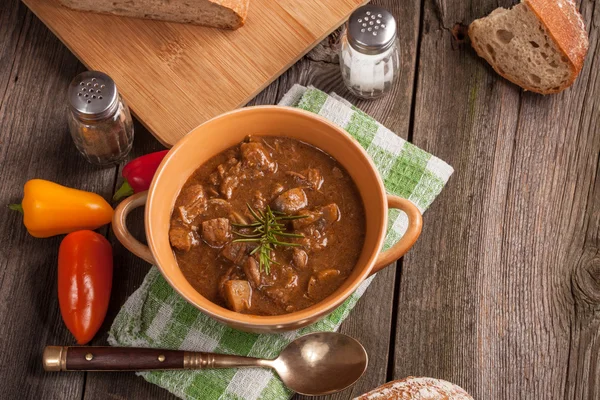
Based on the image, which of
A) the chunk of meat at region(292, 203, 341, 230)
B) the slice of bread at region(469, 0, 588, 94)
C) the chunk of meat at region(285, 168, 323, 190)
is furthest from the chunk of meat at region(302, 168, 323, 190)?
the slice of bread at region(469, 0, 588, 94)

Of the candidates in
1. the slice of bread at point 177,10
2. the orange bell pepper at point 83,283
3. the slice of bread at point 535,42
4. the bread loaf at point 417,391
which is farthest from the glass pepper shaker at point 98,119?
the slice of bread at point 535,42

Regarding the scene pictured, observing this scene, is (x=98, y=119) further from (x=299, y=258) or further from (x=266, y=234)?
(x=299, y=258)

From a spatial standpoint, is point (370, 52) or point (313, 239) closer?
point (313, 239)

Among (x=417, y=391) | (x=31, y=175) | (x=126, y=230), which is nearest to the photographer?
(x=126, y=230)

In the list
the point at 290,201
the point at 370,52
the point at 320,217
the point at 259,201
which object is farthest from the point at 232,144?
the point at 370,52

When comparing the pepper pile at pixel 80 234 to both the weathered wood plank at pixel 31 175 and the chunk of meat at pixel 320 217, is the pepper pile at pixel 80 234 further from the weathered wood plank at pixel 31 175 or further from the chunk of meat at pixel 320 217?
the chunk of meat at pixel 320 217
